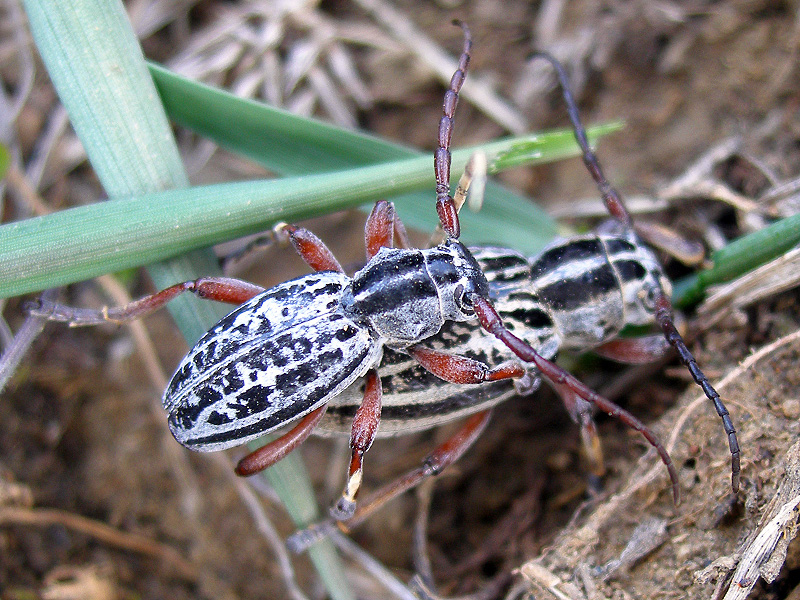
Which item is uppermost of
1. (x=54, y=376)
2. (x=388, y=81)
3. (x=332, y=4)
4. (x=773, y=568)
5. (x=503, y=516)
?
(x=332, y=4)

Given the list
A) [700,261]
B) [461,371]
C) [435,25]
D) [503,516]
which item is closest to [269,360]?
[461,371]

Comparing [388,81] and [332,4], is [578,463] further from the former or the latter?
[332,4]

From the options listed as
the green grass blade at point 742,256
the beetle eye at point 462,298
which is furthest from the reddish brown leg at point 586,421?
the green grass blade at point 742,256

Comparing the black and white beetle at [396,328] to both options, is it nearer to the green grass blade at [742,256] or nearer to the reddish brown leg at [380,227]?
the reddish brown leg at [380,227]

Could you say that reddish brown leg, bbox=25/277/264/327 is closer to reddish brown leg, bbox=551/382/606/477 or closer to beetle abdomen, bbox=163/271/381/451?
beetle abdomen, bbox=163/271/381/451

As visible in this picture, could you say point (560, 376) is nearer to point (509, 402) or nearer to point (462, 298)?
point (462, 298)

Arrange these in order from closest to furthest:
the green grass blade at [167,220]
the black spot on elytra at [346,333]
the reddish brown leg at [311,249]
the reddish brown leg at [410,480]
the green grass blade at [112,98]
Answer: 1. the green grass blade at [167,220]
2. the green grass blade at [112,98]
3. the black spot on elytra at [346,333]
4. the reddish brown leg at [311,249]
5. the reddish brown leg at [410,480]

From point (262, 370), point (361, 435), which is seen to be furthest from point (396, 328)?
point (262, 370)

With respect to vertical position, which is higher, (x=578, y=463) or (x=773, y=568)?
(x=578, y=463)
